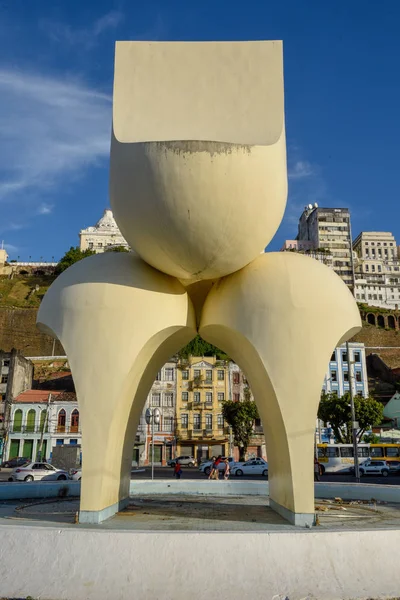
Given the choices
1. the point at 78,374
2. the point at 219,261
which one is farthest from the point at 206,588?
the point at 219,261

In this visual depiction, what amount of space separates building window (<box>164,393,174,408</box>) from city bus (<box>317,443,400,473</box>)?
15.3m

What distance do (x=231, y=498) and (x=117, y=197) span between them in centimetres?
958

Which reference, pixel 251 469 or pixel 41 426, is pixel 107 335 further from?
pixel 41 426

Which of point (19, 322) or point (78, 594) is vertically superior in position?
point (19, 322)

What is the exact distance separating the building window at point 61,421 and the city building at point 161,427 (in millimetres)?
6648

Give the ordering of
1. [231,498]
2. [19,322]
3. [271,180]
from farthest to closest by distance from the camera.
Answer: [19,322], [231,498], [271,180]

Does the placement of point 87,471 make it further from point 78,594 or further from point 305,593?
point 305,593

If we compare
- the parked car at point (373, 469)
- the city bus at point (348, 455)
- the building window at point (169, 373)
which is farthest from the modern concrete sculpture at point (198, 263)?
the building window at point (169, 373)

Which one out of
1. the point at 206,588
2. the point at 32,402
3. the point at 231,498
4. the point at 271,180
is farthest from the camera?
the point at 32,402

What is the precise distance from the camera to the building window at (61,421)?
162 feet

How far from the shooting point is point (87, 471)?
32.5 ft

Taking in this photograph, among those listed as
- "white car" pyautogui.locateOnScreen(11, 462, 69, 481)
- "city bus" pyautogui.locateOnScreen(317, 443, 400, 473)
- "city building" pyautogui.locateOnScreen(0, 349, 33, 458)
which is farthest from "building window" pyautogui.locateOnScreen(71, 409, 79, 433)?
"city bus" pyautogui.locateOnScreen(317, 443, 400, 473)

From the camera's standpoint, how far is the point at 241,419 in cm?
4662

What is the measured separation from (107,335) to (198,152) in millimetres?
3653
